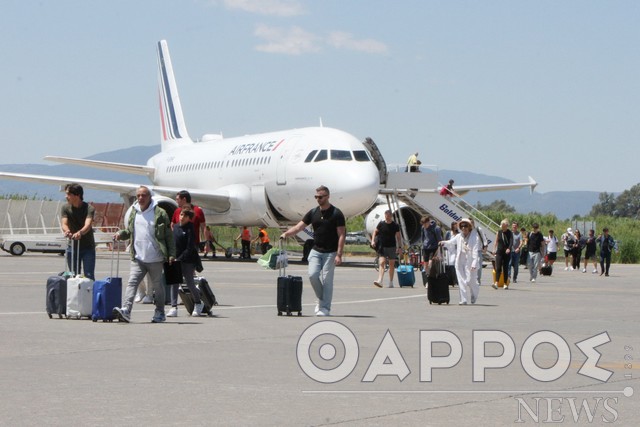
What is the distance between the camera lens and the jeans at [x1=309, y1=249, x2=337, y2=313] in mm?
16484

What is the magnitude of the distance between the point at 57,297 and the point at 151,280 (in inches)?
51.8

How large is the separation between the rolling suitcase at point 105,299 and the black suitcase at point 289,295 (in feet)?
7.20

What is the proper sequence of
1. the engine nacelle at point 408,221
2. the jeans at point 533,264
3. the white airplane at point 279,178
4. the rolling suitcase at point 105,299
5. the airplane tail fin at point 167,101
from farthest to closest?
the airplane tail fin at point 167,101
the engine nacelle at point 408,221
the white airplane at point 279,178
the jeans at point 533,264
the rolling suitcase at point 105,299

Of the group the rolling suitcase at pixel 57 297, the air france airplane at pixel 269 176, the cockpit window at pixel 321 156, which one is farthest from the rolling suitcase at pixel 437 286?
the cockpit window at pixel 321 156

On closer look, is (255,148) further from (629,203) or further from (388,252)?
(629,203)

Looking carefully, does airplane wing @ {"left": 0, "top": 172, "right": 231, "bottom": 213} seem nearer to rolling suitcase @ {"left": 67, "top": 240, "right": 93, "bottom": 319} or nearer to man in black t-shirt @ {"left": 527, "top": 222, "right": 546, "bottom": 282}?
man in black t-shirt @ {"left": 527, "top": 222, "right": 546, "bottom": 282}

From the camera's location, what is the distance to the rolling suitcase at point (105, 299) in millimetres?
15367

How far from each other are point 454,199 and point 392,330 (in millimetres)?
27737

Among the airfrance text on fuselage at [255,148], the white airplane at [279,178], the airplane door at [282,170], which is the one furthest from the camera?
the airfrance text on fuselage at [255,148]

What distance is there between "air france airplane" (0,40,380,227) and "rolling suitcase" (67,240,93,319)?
19.5 m

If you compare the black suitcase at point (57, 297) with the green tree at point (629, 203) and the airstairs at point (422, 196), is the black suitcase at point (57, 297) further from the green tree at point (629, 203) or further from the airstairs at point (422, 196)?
the green tree at point (629, 203)

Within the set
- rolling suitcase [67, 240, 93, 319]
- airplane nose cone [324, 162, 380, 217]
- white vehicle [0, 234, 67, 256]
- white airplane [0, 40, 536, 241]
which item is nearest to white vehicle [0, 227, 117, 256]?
white vehicle [0, 234, 67, 256]

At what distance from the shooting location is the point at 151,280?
15344 millimetres

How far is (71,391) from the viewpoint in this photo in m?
9.00
